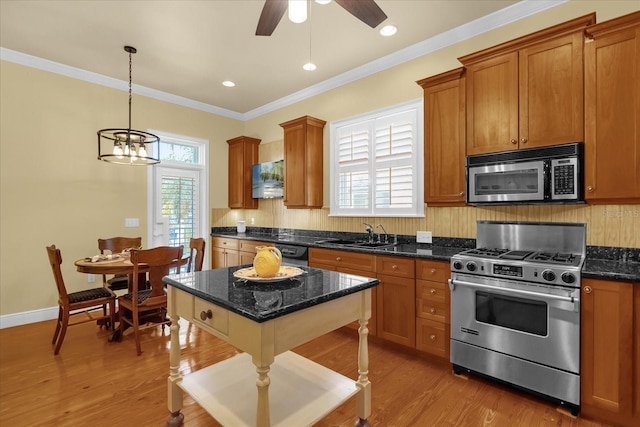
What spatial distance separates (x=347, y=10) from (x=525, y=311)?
90.1 inches

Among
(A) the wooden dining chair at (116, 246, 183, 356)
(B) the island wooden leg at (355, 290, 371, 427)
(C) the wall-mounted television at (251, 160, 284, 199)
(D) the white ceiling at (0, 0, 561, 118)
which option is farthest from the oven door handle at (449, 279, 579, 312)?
(C) the wall-mounted television at (251, 160, 284, 199)

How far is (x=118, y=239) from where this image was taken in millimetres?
3855

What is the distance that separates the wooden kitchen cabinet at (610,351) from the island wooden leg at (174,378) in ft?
8.09

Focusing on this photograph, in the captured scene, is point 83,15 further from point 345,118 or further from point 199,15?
point 345,118

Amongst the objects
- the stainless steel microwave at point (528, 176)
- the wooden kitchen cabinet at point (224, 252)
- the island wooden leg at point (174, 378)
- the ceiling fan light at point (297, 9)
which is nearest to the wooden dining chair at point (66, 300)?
the island wooden leg at point (174, 378)

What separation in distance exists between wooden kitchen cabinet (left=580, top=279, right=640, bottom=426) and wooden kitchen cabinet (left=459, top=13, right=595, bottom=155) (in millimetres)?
1065

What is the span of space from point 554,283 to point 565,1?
90.4 inches

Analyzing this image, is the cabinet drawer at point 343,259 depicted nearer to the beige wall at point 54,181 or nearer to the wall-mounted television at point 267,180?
the wall-mounted television at point 267,180

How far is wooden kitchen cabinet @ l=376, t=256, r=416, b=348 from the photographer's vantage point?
8.91 ft

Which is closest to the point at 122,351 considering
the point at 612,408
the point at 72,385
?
the point at 72,385

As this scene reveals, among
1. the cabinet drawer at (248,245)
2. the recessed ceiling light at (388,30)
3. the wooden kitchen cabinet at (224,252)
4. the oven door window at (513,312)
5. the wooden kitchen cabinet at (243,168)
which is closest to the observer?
the oven door window at (513,312)

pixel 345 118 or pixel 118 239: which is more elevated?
pixel 345 118

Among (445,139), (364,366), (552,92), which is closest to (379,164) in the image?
(445,139)

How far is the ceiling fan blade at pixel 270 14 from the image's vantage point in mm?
1807
